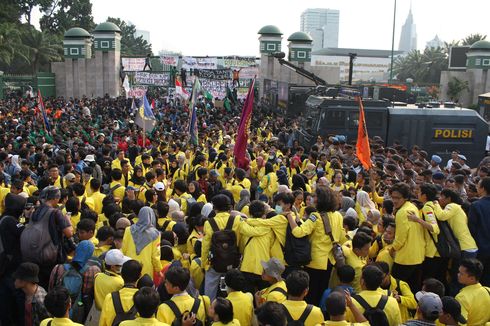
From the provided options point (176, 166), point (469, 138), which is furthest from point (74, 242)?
point (469, 138)

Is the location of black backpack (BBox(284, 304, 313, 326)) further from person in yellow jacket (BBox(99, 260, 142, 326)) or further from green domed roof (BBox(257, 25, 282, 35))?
green domed roof (BBox(257, 25, 282, 35))

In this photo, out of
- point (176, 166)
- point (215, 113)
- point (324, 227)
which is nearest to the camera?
point (324, 227)

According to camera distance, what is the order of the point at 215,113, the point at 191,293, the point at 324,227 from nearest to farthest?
the point at 191,293, the point at 324,227, the point at 215,113

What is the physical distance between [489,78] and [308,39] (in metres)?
12.0

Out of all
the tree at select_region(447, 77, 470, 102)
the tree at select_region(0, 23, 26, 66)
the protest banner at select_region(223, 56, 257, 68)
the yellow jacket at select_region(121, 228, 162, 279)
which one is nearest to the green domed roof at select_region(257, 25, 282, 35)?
the protest banner at select_region(223, 56, 257, 68)

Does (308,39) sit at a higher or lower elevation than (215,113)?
higher

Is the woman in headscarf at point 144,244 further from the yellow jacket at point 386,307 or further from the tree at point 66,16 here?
the tree at point 66,16

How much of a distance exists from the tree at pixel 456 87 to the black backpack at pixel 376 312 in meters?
32.8

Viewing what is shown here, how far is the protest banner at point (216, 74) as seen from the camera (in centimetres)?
3136

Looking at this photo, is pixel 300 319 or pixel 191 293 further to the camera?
pixel 191 293

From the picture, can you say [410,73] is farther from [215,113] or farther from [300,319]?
[300,319]

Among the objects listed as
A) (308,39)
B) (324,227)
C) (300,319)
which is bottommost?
(300,319)

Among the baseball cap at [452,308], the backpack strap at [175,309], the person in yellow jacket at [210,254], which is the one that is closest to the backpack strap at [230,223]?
the person in yellow jacket at [210,254]

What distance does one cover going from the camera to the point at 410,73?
216 ft
